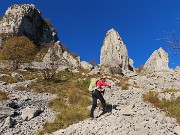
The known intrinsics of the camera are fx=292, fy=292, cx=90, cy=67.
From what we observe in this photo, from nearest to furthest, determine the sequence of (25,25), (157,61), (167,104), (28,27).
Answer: (167,104)
(25,25)
(157,61)
(28,27)

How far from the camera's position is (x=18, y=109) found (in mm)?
23781

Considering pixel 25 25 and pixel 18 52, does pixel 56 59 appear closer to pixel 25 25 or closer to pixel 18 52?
pixel 18 52

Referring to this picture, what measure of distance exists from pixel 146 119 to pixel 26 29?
3892 inches

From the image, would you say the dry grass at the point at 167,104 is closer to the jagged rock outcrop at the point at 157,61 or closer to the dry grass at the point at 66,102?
the dry grass at the point at 66,102

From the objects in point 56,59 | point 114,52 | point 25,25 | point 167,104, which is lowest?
point 167,104

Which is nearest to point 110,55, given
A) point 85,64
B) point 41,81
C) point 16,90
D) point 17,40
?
point 85,64

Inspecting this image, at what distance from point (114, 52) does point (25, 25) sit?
117ft

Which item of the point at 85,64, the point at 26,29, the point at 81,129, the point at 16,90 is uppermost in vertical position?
the point at 26,29

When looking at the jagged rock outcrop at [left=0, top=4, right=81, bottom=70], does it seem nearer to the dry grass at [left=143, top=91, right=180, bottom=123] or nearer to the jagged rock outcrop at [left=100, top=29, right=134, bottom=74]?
the jagged rock outcrop at [left=100, top=29, right=134, bottom=74]

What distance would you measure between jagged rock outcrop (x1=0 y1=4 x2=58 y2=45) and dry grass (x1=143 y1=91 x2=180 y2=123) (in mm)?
84964

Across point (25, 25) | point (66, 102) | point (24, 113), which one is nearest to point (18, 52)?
point (66, 102)

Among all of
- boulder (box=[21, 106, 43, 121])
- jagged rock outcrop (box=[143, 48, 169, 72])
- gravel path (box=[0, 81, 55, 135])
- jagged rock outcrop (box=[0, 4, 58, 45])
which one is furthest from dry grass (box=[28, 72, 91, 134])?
jagged rock outcrop (box=[143, 48, 169, 72])

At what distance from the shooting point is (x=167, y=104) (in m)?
23.3

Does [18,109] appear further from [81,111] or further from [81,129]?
[81,129]
